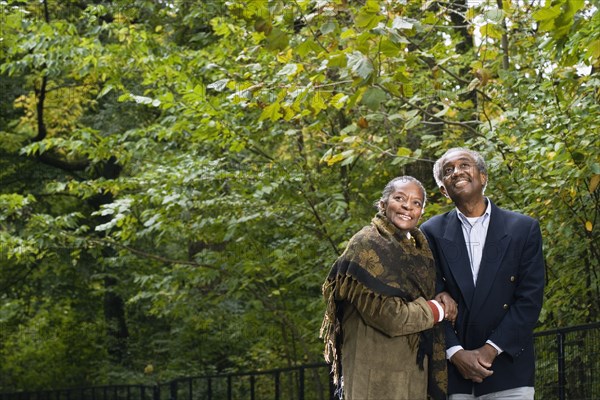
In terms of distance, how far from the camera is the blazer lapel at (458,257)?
4566 millimetres

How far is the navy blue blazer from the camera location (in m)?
4.48

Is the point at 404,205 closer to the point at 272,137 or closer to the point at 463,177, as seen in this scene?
the point at 463,177

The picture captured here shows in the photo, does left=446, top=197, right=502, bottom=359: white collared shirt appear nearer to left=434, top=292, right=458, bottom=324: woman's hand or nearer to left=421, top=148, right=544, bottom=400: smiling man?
left=421, top=148, right=544, bottom=400: smiling man

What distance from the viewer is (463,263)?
4.61 m

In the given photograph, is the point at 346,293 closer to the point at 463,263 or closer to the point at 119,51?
the point at 463,263

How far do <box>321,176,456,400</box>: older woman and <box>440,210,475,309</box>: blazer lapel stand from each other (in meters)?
0.10

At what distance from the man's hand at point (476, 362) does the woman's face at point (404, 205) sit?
59 cm

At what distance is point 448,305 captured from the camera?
4.53 metres

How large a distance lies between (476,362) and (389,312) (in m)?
0.45

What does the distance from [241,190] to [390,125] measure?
172cm

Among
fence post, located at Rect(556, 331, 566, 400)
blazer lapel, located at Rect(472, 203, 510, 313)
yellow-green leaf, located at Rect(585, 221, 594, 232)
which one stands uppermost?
yellow-green leaf, located at Rect(585, 221, 594, 232)

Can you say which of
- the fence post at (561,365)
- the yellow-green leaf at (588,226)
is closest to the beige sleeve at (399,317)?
the fence post at (561,365)

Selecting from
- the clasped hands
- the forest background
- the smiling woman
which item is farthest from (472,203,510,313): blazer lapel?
the forest background

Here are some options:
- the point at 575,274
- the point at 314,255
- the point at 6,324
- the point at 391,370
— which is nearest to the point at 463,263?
the point at 391,370
